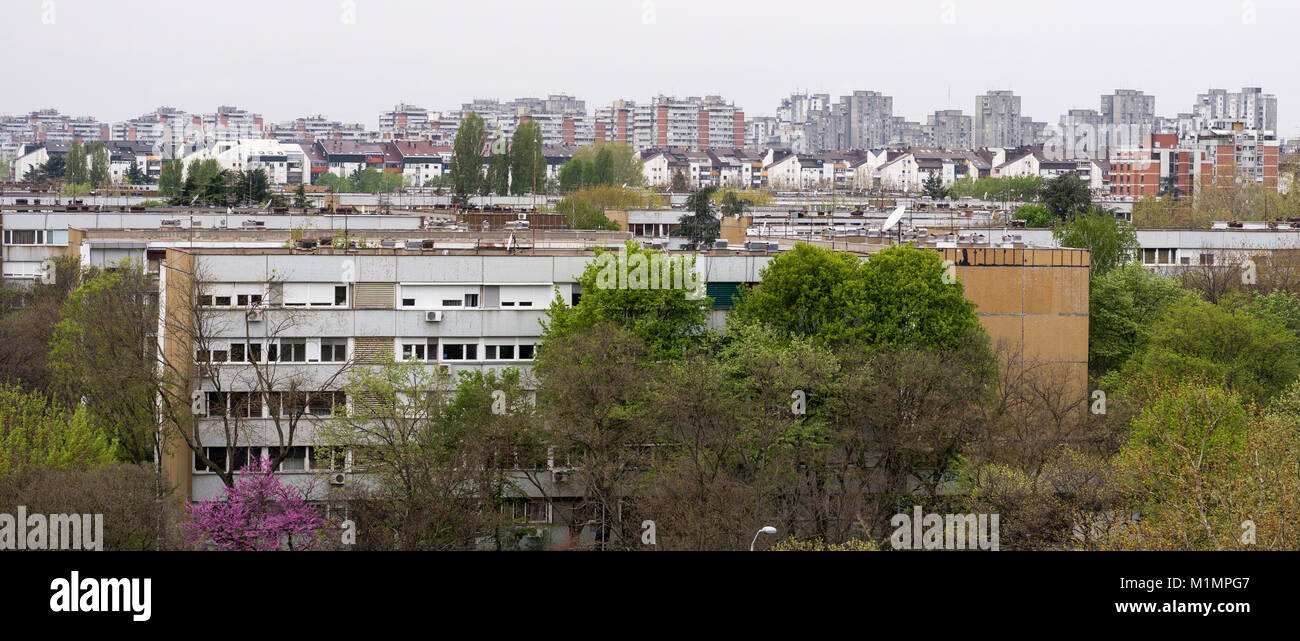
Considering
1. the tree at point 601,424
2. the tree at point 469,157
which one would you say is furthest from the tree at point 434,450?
the tree at point 469,157

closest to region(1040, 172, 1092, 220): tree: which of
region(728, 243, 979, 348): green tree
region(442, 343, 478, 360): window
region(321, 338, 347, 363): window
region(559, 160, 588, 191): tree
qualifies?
region(728, 243, 979, 348): green tree

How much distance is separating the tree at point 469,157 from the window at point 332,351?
5472 centimetres

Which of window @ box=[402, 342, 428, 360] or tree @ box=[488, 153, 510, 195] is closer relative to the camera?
window @ box=[402, 342, 428, 360]

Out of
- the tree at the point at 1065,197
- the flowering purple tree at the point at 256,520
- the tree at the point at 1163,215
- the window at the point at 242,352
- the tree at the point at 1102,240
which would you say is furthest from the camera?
the tree at the point at 1163,215

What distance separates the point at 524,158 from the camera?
3246 inches

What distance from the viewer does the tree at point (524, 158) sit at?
81.3 metres

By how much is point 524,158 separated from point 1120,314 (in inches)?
2188

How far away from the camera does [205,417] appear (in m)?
24.2

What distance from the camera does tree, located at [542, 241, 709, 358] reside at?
24.2 m

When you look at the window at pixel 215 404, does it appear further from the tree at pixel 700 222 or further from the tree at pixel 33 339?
the tree at pixel 700 222

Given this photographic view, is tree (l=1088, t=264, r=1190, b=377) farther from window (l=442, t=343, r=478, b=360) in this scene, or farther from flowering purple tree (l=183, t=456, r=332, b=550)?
flowering purple tree (l=183, t=456, r=332, b=550)

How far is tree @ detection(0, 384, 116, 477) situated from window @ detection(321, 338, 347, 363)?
353 centimetres
